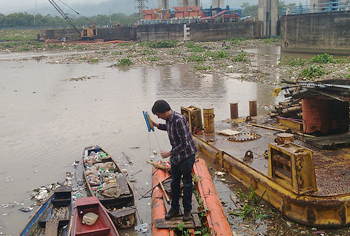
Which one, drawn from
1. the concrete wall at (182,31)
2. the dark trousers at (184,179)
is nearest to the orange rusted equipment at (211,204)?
the dark trousers at (184,179)

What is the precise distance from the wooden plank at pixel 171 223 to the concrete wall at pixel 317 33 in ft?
81.2

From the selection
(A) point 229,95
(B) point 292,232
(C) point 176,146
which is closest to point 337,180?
(B) point 292,232

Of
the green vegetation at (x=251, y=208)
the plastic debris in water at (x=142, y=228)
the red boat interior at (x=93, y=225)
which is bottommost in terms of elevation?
the plastic debris in water at (x=142, y=228)

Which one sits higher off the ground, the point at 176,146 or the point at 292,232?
the point at 176,146

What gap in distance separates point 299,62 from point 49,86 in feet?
47.1

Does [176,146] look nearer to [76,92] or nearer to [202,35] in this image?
[76,92]

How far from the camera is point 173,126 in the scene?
4203 millimetres

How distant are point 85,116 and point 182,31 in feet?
140

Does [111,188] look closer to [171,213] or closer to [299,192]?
[171,213]

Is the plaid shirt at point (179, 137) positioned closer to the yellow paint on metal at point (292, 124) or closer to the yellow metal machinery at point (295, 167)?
the yellow metal machinery at point (295, 167)

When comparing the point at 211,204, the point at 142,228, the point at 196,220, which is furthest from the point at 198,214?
the point at 142,228

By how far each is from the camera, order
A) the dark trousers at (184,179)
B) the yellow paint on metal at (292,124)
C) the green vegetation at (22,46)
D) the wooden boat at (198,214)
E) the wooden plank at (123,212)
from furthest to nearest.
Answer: the green vegetation at (22,46), the yellow paint on metal at (292,124), the wooden plank at (123,212), the wooden boat at (198,214), the dark trousers at (184,179)

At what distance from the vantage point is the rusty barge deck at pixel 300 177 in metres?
4.62

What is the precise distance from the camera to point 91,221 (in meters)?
4.82
